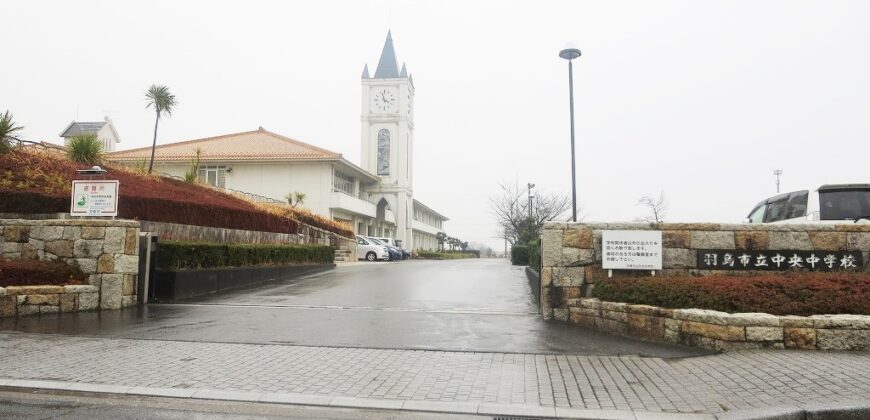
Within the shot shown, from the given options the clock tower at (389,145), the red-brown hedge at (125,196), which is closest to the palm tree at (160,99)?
the red-brown hedge at (125,196)

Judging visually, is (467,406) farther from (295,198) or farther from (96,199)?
(295,198)

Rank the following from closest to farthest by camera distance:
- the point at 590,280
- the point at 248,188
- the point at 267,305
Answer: the point at 590,280 < the point at 267,305 < the point at 248,188

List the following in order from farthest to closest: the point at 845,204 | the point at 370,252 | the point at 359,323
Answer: the point at 370,252 < the point at 845,204 < the point at 359,323

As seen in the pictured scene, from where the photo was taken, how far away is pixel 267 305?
38.4 ft

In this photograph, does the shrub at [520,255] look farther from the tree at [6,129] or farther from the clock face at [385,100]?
the clock face at [385,100]

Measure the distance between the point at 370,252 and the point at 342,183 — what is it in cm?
1002

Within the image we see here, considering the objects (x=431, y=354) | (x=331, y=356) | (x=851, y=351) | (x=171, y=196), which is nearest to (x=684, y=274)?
(x=851, y=351)

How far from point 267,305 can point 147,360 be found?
487 centimetres

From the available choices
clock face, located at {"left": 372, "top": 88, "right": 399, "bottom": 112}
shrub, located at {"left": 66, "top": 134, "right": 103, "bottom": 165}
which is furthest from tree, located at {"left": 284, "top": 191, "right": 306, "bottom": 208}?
clock face, located at {"left": 372, "top": 88, "right": 399, "bottom": 112}

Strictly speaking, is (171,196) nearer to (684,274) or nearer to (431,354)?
(431,354)

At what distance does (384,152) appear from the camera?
57.5 meters

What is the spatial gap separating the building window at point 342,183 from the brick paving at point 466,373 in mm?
35205

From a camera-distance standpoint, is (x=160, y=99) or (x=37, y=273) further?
(x=160, y=99)

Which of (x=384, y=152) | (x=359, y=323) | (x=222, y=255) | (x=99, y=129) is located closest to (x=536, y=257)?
(x=359, y=323)
